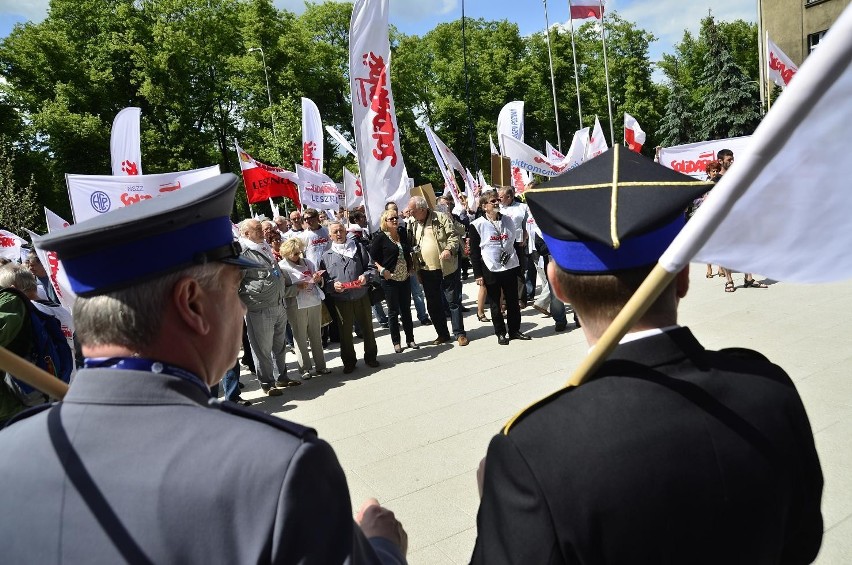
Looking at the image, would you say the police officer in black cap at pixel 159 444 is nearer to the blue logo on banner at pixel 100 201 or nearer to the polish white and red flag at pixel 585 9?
the blue logo on banner at pixel 100 201

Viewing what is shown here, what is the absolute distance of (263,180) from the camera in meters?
12.7

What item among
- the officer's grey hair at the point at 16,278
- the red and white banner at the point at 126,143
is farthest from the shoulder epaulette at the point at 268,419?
the red and white banner at the point at 126,143

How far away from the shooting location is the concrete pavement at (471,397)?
3660mm

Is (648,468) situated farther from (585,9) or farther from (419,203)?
(585,9)

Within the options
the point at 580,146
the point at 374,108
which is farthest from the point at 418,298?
the point at 580,146

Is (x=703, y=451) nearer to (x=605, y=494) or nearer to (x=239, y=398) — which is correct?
(x=605, y=494)

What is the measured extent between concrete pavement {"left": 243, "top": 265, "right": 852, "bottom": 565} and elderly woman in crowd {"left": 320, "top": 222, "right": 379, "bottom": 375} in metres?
0.29

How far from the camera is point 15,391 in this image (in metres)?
3.75

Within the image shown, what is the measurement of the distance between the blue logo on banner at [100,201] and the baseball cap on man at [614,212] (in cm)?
632

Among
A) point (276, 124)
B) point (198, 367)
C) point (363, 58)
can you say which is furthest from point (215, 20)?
point (198, 367)

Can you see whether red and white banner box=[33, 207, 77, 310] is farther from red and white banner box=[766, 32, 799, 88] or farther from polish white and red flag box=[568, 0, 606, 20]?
polish white and red flag box=[568, 0, 606, 20]

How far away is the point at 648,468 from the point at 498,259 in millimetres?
6584

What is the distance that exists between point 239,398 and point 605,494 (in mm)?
6208

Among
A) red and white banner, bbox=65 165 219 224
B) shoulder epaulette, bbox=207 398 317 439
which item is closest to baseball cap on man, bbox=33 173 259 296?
shoulder epaulette, bbox=207 398 317 439
